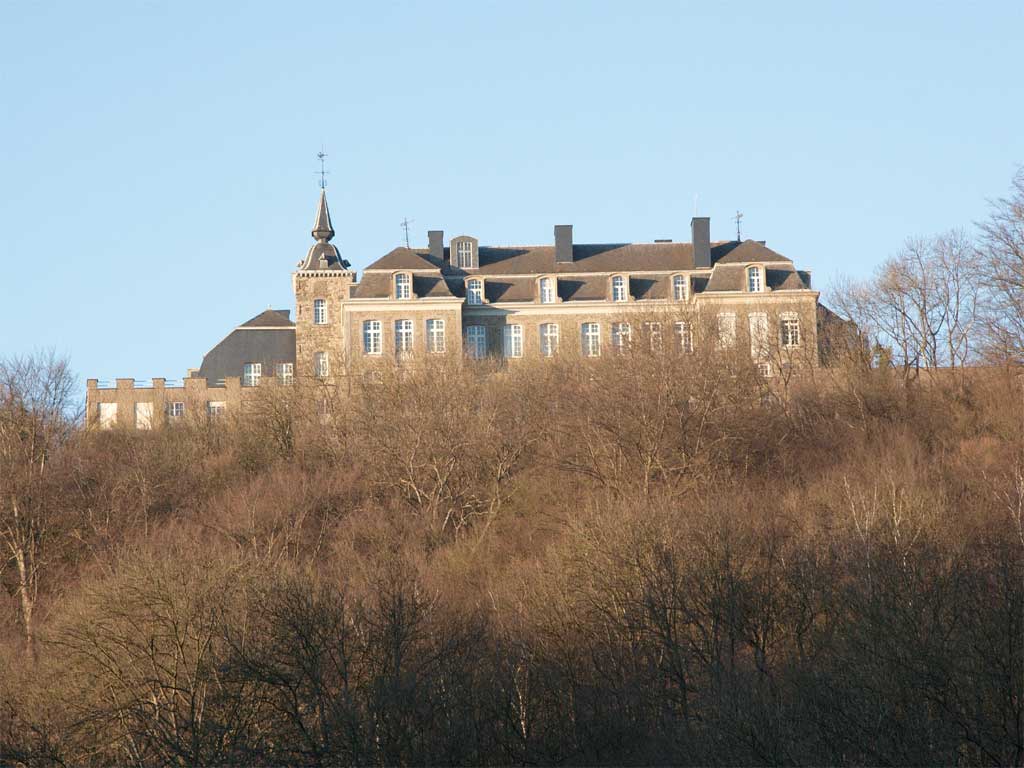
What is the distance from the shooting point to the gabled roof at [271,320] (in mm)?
79938

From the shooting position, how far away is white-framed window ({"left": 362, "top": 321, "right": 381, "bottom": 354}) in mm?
70250

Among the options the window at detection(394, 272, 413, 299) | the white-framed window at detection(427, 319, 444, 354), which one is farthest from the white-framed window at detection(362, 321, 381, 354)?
the white-framed window at detection(427, 319, 444, 354)

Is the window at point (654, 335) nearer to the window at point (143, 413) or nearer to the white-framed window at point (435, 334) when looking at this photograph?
the white-framed window at point (435, 334)

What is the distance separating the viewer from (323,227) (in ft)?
263

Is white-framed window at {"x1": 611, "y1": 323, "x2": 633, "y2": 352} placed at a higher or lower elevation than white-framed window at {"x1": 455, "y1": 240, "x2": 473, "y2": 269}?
lower

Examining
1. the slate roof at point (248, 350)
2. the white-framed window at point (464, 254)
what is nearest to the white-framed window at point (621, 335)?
the white-framed window at point (464, 254)

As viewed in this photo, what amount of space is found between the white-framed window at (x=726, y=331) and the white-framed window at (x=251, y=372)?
23758 mm

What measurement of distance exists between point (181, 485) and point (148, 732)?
72.1 ft

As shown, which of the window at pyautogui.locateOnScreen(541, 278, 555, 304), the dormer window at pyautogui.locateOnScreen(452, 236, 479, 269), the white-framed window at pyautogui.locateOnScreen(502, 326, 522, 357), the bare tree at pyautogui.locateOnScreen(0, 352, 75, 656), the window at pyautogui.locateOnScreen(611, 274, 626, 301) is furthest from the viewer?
the dormer window at pyautogui.locateOnScreen(452, 236, 479, 269)

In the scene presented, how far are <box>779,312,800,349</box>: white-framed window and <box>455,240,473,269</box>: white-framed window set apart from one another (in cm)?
1737

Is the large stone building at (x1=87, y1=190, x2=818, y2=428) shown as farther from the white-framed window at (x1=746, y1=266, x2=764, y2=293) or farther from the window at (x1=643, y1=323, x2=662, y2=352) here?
the window at (x1=643, y1=323, x2=662, y2=352)

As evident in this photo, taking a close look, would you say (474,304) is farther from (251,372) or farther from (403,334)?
(251,372)

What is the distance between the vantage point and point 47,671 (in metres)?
36.7

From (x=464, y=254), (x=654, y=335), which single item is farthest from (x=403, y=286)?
(x=654, y=335)
